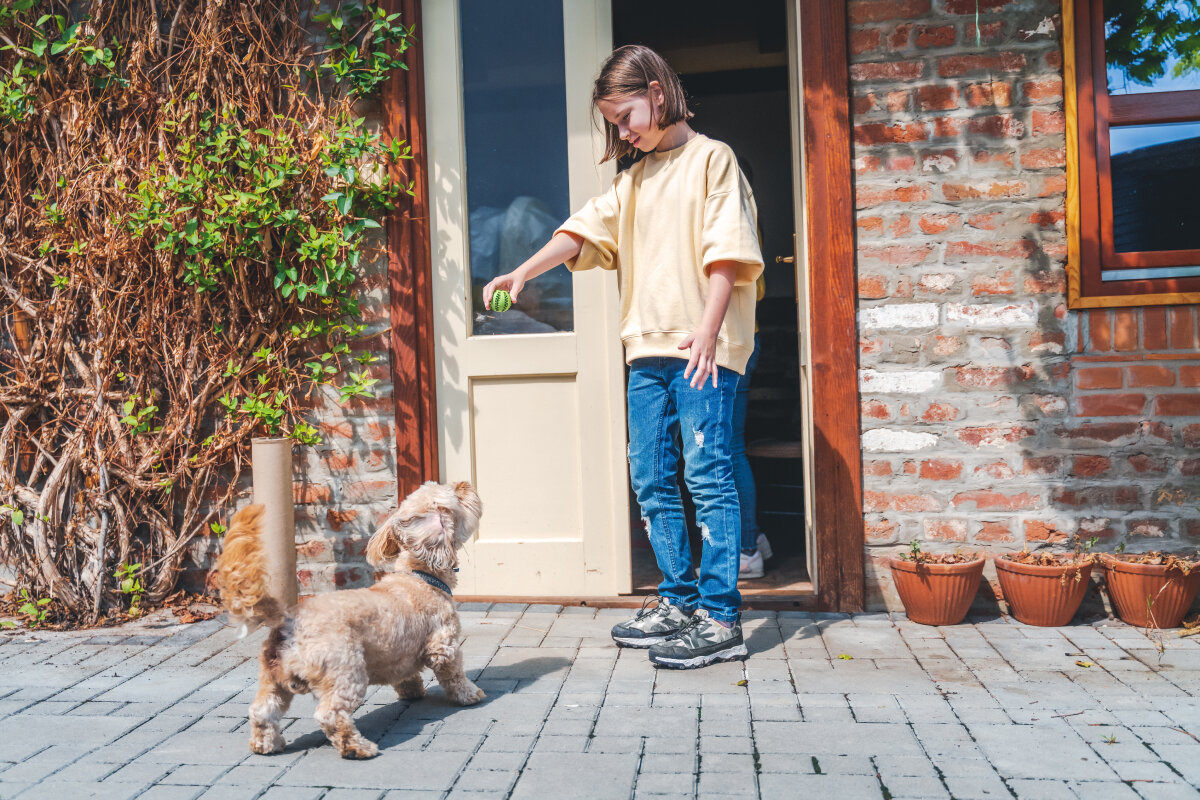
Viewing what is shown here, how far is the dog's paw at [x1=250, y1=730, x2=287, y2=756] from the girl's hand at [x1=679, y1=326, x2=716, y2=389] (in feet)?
5.13

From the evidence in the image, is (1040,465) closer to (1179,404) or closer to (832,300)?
(1179,404)

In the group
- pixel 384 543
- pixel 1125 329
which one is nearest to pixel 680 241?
pixel 384 543

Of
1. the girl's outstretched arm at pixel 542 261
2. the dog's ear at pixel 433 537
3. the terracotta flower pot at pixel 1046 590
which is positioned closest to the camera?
the dog's ear at pixel 433 537

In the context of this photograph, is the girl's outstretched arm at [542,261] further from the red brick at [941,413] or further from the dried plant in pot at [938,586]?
the dried plant in pot at [938,586]

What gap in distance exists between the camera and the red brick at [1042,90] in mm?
3699

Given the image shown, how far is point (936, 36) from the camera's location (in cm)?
374

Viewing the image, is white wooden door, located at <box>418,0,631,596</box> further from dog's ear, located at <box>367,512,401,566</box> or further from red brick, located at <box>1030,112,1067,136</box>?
red brick, located at <box>1030,112,1067,136</box>

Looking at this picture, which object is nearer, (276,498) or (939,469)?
(939,469)

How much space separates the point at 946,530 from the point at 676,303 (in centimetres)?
153

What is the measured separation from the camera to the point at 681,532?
337 centimetres

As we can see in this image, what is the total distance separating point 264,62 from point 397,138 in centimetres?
67

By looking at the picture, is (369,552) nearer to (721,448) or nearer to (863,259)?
(721,448)

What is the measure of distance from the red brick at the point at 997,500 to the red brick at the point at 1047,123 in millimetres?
1412

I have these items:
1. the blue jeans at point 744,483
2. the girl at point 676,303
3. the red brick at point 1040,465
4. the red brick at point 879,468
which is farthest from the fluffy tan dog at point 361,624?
the red brick at point 1040,465
